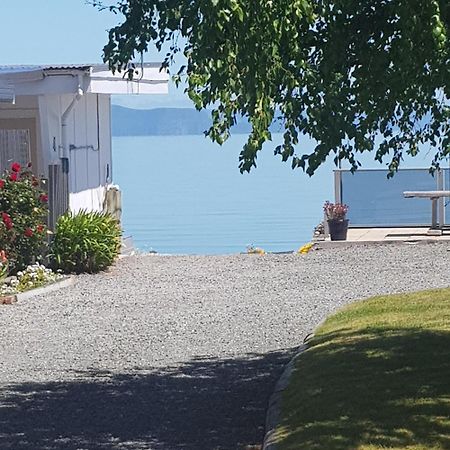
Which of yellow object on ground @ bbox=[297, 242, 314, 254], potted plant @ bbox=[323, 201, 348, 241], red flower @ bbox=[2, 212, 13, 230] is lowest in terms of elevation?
yellow object on ground @ bbox=[297, 242, 314, 254]

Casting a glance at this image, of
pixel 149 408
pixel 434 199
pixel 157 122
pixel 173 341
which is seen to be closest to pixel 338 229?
pixel 434 199

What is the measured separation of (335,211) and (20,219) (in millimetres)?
6686

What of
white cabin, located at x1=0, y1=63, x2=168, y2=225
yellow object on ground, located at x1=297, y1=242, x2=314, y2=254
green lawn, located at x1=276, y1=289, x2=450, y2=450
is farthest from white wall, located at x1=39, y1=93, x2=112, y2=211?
green lawn, located at x1=276, y1=289, x2=450, y2=450

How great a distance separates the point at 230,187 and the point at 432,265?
116ft

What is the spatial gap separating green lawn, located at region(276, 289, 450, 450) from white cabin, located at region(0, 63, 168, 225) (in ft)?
24.2

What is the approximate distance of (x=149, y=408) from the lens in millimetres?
9352

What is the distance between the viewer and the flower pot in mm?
21875

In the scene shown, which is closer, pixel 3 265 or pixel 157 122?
pixel 3 265

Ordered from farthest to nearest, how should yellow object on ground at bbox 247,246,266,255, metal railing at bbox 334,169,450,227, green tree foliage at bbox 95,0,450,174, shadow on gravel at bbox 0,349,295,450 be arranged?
metal railing at bbox 334,169,450,227 → yellow object on ground at bbox 247,246,266,255 → shadow on gravel at bbox 0,349,295,450 → green tree foliage at bbox 95,0,450,174

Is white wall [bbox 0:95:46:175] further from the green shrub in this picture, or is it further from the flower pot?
the flower pot

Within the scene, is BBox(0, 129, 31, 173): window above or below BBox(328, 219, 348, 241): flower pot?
above

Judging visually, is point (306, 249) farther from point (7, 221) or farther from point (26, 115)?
point (7, 221)

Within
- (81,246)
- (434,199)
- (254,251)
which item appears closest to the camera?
(81,246)

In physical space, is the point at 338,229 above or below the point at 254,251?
above
